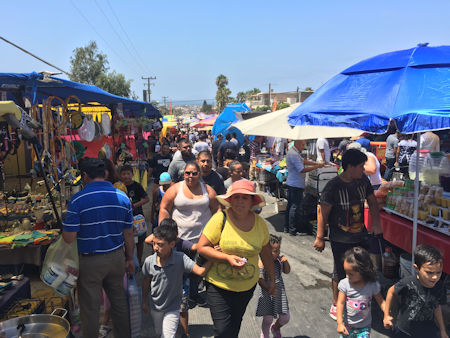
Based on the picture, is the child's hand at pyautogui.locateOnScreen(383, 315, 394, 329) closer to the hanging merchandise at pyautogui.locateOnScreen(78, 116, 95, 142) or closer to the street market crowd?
the street market crowd

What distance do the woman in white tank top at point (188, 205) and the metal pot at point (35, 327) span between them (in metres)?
1.35

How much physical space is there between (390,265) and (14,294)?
15.0 ft

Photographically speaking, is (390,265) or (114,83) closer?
(390,265)

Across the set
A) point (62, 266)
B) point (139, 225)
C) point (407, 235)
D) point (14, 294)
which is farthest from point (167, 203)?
point (407, 235)

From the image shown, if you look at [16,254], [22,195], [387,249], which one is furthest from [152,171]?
[387,249]

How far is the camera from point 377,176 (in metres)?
5.86

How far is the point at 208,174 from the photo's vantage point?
4504 millimetres

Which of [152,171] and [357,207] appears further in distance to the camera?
[152,171]

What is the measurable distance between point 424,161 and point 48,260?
481 cm

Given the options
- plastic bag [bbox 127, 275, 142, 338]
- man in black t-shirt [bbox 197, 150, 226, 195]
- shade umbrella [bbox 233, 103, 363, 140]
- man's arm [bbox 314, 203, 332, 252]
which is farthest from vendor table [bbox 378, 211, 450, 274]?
plastic bag [bbox 127, 275, 142, 338]

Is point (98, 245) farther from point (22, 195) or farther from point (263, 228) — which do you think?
point (22, 195)

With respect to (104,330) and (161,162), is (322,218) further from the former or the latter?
(161,162)

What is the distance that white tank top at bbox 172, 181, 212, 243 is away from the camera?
3662 millimetres

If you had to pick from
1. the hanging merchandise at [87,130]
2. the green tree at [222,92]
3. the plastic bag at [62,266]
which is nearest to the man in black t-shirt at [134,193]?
the plastic bag at [62,266]
